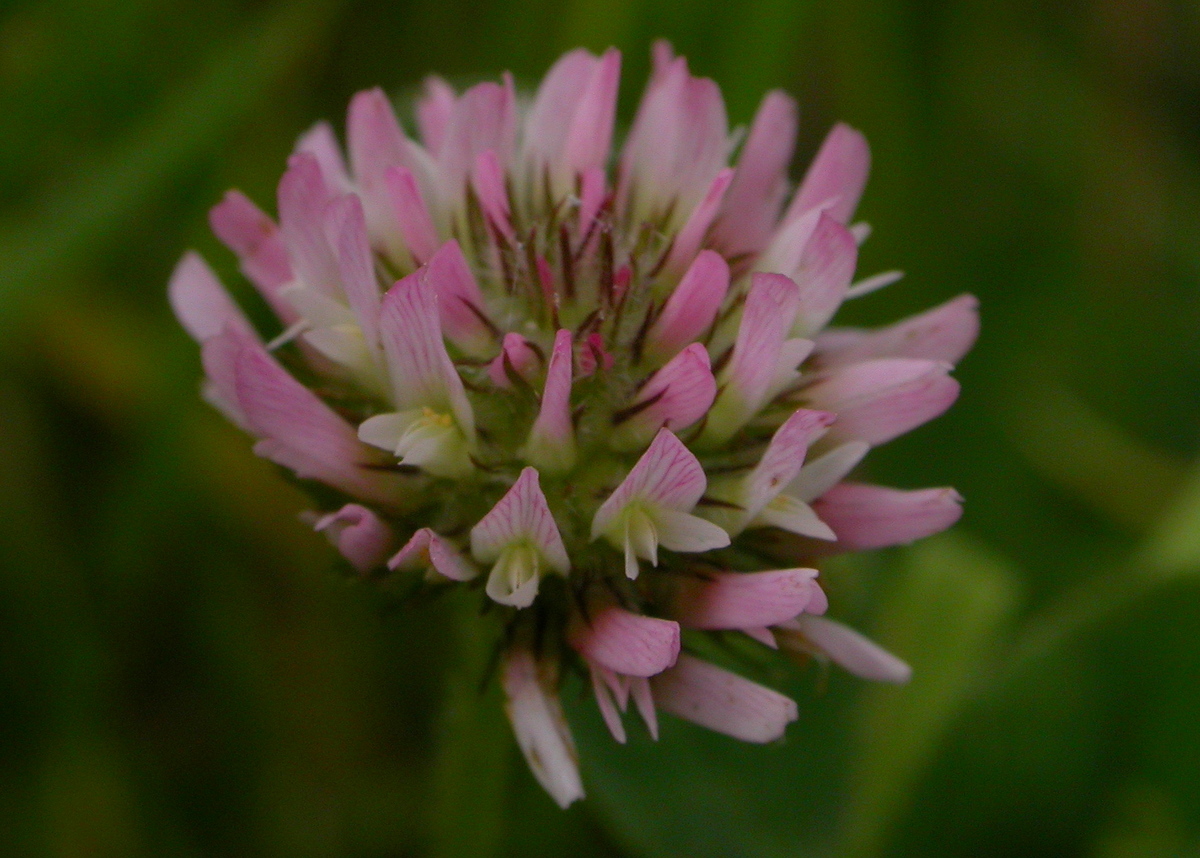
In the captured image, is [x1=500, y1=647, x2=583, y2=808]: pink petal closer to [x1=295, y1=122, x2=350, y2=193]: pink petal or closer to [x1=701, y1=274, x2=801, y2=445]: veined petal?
[x1=701, y1=274, x2=801, y2=445]: veined petal

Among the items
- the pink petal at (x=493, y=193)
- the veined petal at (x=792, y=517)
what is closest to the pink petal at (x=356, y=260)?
the pink petal at (x=493, y=193)

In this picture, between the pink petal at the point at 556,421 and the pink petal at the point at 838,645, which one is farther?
the pink petal at the point at 838,645

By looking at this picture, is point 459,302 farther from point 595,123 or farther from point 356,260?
point 595,123

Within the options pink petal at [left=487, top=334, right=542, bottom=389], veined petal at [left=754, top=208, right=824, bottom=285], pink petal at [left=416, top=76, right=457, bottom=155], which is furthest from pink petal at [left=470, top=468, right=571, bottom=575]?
pink petal at [left=416, top=76, right=457, bottom=155]

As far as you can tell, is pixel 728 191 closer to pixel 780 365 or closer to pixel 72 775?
pixel 780 365

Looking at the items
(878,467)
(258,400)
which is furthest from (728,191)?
(878,467)

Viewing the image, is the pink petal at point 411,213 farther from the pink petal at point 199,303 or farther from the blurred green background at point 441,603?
the blurred green background at point 441,603
